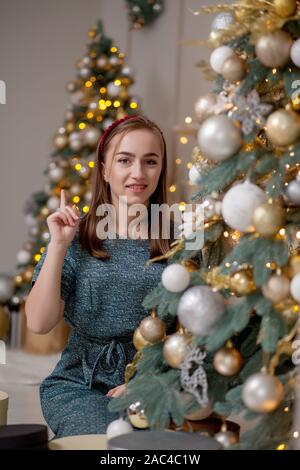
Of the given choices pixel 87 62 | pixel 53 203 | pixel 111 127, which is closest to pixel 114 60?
pixel 87 62

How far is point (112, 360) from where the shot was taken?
233cm

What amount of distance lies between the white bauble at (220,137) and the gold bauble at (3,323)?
12.1 feet

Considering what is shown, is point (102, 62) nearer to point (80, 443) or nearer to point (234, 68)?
point (234, 68)

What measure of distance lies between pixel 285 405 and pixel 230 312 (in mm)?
259

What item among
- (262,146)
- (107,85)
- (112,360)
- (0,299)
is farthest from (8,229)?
(262,146)

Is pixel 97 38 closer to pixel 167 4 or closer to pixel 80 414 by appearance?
pixel 167 4

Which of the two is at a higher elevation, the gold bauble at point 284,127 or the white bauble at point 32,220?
the white bauble at point 32,220

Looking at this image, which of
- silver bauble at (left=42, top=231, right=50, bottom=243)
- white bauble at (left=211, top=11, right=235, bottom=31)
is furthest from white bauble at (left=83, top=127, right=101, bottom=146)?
white bauble at (left=211, top=11, right=235, bottom=31)

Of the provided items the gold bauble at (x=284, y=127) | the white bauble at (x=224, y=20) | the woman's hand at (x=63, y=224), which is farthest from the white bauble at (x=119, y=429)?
the white bauble at (x=224, y=20)

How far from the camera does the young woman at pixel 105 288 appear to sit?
2303 millimetres

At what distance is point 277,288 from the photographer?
157 centimetres

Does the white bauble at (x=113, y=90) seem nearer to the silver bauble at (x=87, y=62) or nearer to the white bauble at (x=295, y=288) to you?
the silver bauble at (x=87, y=62)

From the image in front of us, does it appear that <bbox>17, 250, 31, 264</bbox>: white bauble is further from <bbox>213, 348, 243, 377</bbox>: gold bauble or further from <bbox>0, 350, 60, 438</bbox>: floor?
<bbox>213, 348, 243, 377</bbox>: gold bauble

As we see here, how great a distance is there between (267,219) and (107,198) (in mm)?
1038
